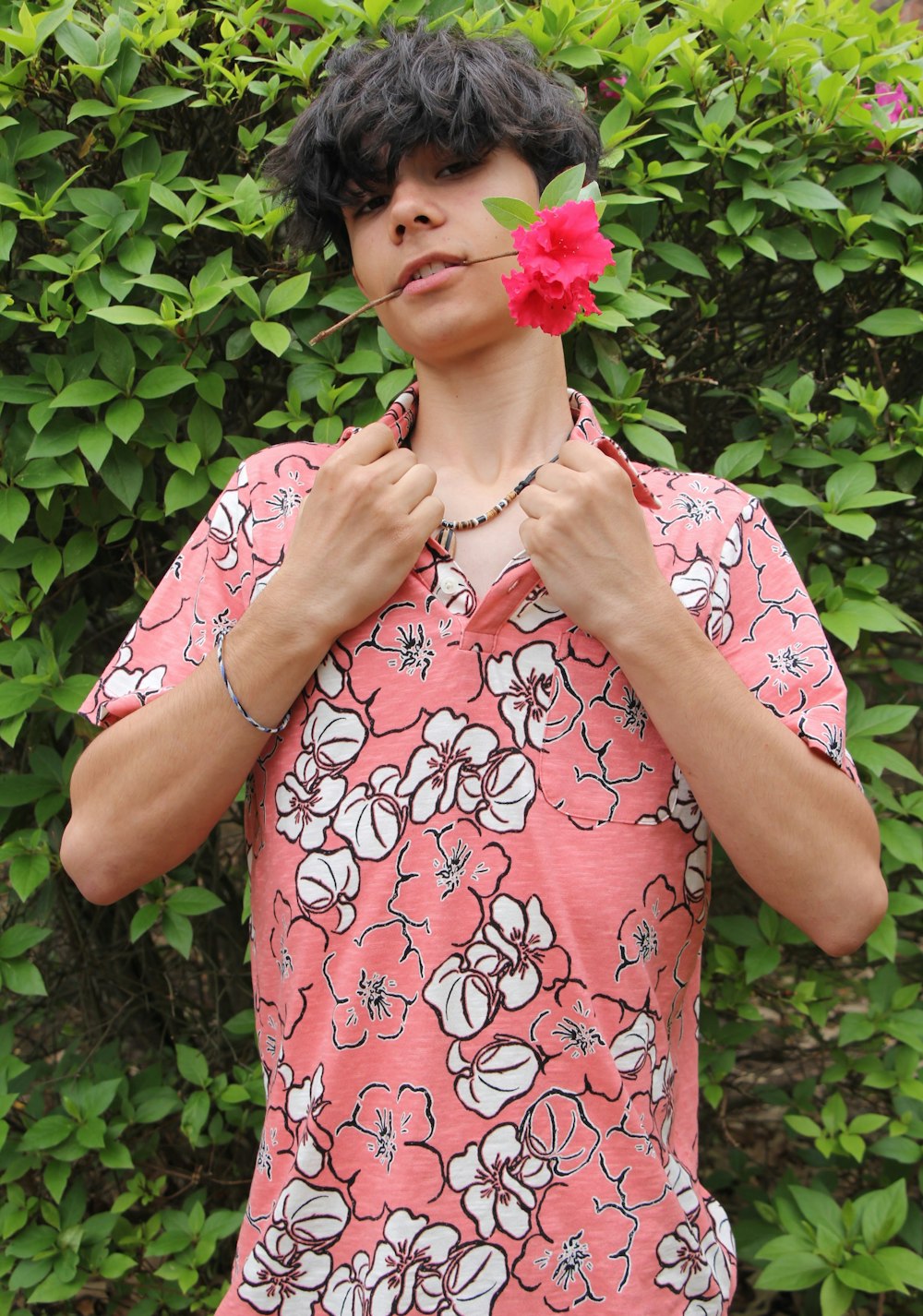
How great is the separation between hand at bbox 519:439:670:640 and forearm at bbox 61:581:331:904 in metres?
0.26

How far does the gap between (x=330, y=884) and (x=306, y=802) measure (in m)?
0.10

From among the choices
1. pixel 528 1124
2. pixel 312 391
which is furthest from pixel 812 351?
pixel 528 1124

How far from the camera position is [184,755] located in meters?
1.30

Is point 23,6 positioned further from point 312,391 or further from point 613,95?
point 613,95

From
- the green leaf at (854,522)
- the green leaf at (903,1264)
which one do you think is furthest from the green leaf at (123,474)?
the green leaf at (903,1264)

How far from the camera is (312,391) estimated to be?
76.4 inches

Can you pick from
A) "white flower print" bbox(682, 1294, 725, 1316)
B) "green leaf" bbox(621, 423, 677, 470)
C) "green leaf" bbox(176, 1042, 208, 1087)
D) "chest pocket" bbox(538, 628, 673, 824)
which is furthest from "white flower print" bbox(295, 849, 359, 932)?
"green leaf" bbox(176, 1042, 208, 1087)

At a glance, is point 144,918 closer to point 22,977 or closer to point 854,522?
point 22,977

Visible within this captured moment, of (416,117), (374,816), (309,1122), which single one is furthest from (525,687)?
(416,117)

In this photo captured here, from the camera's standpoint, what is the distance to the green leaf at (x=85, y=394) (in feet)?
5.96

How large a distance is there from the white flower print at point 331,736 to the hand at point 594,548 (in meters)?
0.27

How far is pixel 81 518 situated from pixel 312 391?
17.9 inches

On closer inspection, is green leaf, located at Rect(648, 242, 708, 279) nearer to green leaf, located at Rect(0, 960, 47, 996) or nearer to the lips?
the lips

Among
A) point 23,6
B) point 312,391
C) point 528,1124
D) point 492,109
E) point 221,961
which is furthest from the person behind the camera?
point 221,961
